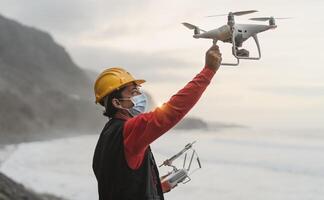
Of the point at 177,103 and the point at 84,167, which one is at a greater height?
the point at 177,103

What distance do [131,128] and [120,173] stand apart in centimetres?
32

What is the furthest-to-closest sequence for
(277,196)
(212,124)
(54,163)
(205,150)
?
(212,124), (205,150), (54,163), (277,196)

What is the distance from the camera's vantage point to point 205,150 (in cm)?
5022

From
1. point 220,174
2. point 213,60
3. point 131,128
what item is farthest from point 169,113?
point 220,174

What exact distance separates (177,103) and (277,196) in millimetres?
23872

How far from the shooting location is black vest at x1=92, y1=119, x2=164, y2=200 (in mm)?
4066

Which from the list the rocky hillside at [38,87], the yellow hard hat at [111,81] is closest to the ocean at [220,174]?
the yellow hard hat at [111,81]

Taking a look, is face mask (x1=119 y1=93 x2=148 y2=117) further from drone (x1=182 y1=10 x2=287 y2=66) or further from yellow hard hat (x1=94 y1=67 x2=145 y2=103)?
drone (x1=182 y1=10 x2=287 y2=66)

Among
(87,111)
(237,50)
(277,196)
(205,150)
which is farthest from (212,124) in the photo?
(237,50)

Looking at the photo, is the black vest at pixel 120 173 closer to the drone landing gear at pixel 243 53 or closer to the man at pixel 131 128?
the man at pixel 131 128

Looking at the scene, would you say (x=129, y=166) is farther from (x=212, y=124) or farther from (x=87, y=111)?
(x=212, y=124)

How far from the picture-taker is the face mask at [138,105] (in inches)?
164

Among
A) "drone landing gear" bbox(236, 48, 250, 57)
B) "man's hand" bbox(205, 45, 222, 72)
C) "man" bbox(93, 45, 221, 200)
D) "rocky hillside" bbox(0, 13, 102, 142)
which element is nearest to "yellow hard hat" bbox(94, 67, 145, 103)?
"man" bbox(93, 45, 221, 200)

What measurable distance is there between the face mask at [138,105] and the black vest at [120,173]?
0.10 m
